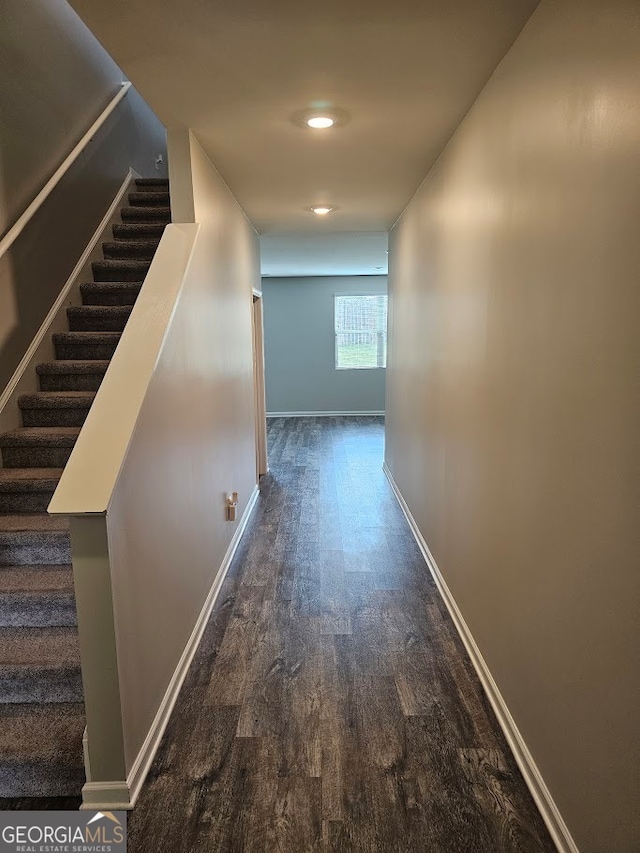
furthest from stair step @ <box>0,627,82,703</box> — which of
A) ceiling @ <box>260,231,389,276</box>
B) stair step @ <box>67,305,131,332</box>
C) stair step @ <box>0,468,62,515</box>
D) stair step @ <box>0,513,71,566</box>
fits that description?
ceiling @ <box>260,231,389,276</box>

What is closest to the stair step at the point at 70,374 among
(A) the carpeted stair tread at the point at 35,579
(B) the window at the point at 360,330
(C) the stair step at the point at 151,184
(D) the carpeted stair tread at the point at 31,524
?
(D) the carpeted stair tread at the point at 31,524

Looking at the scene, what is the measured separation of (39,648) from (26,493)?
796 mm

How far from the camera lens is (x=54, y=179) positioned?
3336 millimetres

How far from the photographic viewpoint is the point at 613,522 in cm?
125

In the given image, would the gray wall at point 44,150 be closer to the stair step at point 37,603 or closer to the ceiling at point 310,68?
the ceiling at point 310,68

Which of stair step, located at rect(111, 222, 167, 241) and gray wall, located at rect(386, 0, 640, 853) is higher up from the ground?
stair step, located at rect(111, 222, 167, 241)

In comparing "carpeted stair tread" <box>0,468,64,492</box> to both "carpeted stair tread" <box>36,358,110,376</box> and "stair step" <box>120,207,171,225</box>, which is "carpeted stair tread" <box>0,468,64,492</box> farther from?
"stair step" <box>120,207,171,225</box>

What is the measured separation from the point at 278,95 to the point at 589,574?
207 cm

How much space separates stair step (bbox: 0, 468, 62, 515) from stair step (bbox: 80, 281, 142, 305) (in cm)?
151

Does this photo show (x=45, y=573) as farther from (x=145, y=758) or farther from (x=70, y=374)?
(x=70, y=374)

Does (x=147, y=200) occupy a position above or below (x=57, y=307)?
above

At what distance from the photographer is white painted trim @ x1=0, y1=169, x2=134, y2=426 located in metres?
2.98

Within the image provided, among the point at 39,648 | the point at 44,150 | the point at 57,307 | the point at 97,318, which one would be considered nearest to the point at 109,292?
the point at 97,318

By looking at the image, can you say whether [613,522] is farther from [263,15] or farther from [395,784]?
[263,15]
